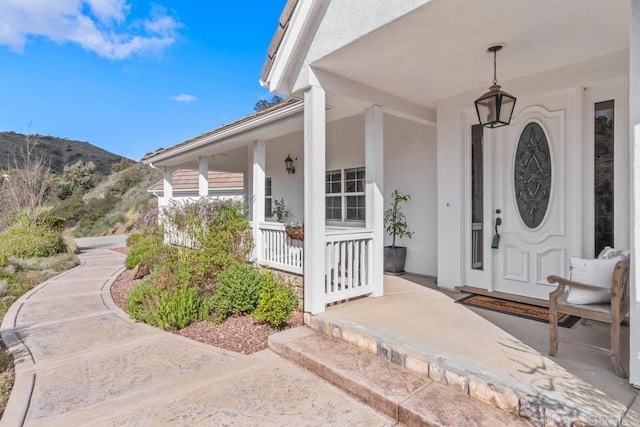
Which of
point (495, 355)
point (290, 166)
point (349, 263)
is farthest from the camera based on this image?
point (290, 166)

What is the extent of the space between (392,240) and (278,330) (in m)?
3.11

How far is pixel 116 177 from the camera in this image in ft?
Answer: 101

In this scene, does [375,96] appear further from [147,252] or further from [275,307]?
[147,252]

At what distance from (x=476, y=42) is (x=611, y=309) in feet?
8.42

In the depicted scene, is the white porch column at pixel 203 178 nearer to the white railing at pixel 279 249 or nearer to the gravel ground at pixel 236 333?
the white railing at pixel 279 249

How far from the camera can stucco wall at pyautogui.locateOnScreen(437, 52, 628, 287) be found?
3875 millimetres

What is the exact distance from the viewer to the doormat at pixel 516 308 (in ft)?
11.9

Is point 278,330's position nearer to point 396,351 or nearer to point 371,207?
Answer: point 396,351

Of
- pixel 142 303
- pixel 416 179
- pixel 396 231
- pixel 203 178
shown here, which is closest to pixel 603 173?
pixel 416 179

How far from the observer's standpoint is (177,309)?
14.6 ft

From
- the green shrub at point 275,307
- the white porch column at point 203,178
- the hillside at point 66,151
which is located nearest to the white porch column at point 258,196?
the white porch column at point 203,178

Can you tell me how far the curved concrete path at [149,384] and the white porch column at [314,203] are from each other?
2.69 feet

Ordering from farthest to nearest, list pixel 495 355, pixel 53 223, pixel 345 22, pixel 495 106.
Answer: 1. pixel 53 223
2. pixel 495 106
3. pixel 345 22
4. pixel 495 355

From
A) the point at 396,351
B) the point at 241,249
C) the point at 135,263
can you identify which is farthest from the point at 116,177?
the point at 396,351
